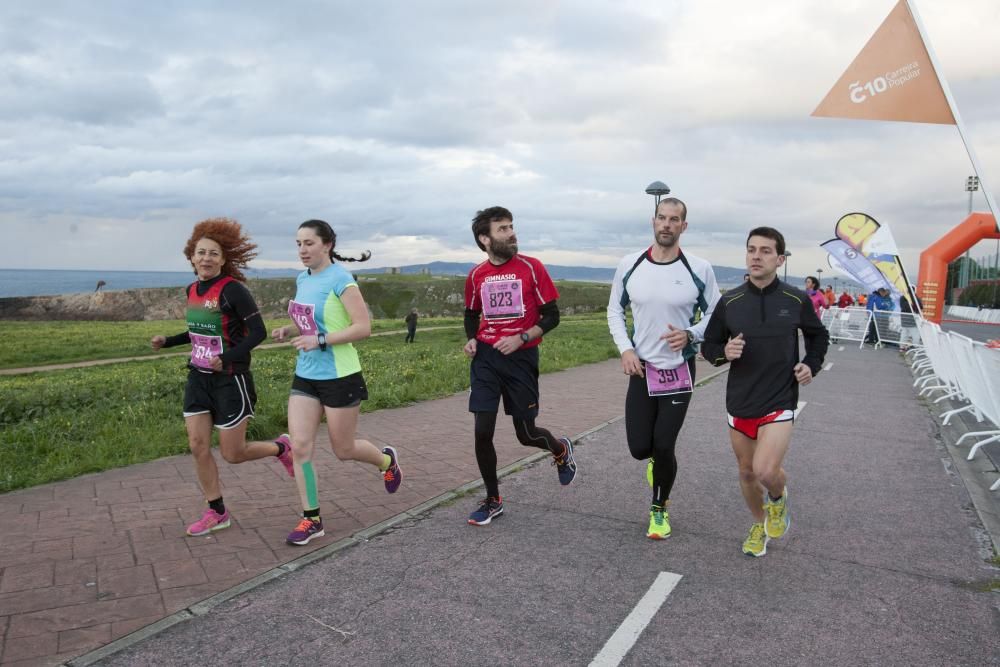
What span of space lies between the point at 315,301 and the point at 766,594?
120 inches

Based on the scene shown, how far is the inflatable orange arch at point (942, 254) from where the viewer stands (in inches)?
1013

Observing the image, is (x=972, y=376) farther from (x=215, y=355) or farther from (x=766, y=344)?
(x=215, y=355)

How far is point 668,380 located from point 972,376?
20.1 ft

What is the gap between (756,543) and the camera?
4.56 metres

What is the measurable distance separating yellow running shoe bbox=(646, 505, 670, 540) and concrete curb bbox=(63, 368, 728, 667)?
1515 mm

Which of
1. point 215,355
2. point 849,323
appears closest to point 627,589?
point 215,355

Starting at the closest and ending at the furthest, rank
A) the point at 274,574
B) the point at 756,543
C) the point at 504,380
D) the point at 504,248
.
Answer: the point at 274,574 → the point at 756,543 → the point at 504,248 → the point at 504,380

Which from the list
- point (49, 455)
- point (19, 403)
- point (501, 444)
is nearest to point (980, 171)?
point (501, 444)

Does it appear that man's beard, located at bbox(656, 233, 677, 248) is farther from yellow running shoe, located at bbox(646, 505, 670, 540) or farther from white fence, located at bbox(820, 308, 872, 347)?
white fence, located at bbox(820, 308, 872, 347)

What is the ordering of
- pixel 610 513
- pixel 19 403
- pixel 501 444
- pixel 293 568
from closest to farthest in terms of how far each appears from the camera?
1. pixel 293 568
2. pixel 610 513
3. pixel 501 444
4. pixel 19 403

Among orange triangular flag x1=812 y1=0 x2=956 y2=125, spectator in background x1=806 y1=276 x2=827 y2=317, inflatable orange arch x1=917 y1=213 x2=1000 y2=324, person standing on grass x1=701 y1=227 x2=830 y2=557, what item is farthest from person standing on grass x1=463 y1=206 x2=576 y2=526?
inflatable orange arch x1=917 y1=213 x2=1000 y2=324

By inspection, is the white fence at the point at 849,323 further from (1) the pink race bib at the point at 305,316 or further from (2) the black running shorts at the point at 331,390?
(1) the pink race bib at the point at 305,316

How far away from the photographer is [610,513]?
5.40m

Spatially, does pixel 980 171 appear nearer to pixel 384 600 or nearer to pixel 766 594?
pixel 766 594
